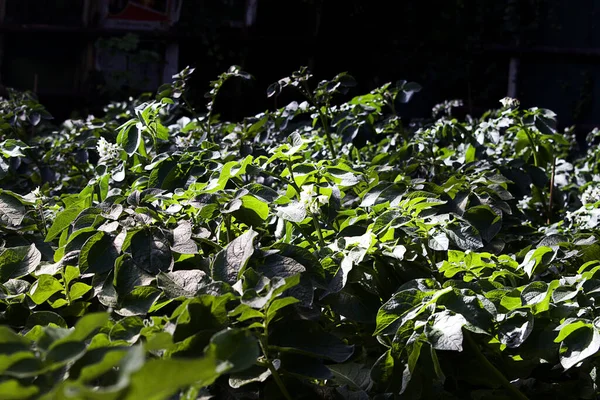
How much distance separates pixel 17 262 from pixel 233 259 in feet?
1.36

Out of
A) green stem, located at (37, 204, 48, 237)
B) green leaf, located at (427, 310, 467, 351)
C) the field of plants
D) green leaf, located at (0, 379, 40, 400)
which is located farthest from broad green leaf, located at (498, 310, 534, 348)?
green stem, located at (37, 204, 48, 237)

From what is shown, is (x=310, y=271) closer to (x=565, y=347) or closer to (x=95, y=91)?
(x=565, y=347)

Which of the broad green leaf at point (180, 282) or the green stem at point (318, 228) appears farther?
the green stem at point (318, 228)

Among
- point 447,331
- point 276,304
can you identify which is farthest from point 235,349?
point 447,331

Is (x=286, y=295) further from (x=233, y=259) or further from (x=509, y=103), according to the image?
(x=509, y=103)

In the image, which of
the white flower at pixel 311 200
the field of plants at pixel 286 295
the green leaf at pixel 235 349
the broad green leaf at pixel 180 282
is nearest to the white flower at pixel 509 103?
the field of plants at pixel 286 295

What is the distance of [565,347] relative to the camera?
111 cm

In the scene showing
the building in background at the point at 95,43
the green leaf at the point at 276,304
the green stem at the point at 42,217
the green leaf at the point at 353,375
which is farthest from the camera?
the building in background at the point at 95,43

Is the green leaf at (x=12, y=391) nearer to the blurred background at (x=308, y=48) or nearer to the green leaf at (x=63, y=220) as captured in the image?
the green leaf at (x=63, y=220)

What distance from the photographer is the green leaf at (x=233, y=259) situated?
1.02 metres

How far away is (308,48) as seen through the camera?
6672 mm

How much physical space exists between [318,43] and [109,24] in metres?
1.86

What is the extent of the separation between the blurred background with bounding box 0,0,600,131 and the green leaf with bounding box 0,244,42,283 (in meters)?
5.37

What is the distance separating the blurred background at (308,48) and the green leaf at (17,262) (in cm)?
537
